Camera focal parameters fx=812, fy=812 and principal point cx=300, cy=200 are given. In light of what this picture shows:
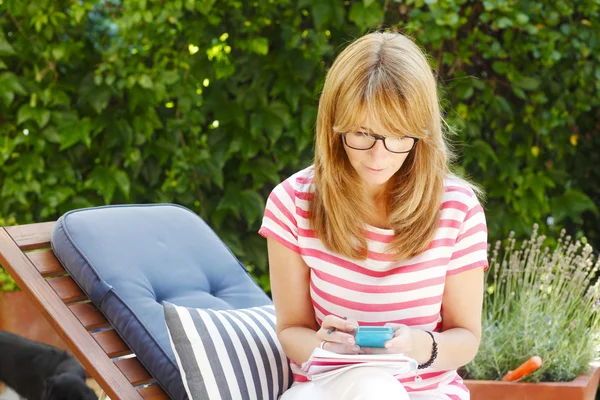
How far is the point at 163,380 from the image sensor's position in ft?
6.16

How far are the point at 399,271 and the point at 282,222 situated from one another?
0.93 ft

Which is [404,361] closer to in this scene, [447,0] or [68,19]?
[447,0]

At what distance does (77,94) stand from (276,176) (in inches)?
34.8

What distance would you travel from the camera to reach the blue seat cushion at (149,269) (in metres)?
1.93

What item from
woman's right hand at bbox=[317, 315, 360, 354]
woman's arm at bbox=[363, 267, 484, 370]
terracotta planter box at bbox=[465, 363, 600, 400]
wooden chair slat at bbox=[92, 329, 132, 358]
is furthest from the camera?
terracotta planter box at bbox=[465, 363, 600, 400]

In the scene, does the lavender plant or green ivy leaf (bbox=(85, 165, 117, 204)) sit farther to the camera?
green ivy leaf (bbox=(85, 165, 117, 204))

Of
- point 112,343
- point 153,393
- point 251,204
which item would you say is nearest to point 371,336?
point 153,393

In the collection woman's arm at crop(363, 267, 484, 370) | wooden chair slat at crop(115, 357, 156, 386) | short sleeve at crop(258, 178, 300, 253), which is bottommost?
wooden chair slat at crop(115, 357, 156, 386)

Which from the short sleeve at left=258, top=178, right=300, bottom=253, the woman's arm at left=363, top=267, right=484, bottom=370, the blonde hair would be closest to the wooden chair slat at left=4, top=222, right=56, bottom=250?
the short sleeve at left=258, top=178, right=300, bottom=253

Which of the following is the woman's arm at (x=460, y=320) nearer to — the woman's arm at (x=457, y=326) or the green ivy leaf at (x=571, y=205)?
the woman's arm at (x=457, y=326)

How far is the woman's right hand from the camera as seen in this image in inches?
62.0

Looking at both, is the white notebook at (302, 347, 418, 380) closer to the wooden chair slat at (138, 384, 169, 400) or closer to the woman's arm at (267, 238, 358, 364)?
the woman's arm at (267, 238, 358, 364)

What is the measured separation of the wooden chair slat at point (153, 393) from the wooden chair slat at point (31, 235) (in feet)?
1.59

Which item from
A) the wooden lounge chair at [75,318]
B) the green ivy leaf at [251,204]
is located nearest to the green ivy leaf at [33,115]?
the green ivy leaf at [251,204]
